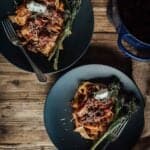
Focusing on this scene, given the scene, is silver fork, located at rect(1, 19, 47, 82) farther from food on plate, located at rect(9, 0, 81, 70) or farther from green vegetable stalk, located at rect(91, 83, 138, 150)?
green vegetable stalk, located at rect(91, 83, 138, 150)

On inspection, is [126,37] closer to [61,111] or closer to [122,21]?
[122,21]

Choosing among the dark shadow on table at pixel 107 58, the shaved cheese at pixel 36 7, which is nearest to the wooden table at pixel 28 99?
the dark shadow on table at pixel 107 58

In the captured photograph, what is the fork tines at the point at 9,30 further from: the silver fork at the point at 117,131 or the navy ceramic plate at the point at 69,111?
the silver fork at the point at 117,131

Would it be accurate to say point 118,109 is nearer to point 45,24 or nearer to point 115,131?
point 115,131

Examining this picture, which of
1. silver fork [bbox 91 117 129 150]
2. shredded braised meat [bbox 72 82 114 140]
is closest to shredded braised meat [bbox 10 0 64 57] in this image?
shredded braised meat [bbox 72 82 114 140]

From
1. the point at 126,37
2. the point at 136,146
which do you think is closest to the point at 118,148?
the point at 136,146

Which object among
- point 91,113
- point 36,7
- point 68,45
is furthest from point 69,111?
point 36,7
